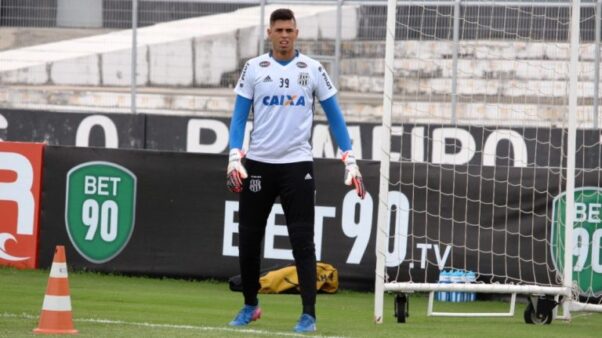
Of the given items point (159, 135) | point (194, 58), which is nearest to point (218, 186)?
point (159, 135)

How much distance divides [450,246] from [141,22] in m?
7.91

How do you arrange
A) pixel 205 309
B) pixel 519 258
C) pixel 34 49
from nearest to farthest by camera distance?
pixel 205 309 → pixel 519 258 → pixel 34 49

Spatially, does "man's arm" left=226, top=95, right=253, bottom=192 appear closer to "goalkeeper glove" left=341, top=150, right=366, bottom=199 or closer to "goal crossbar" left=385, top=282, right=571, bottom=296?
"goalkeeper glove" left=341, top=150, right=366, bottom=199

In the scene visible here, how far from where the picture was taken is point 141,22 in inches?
762

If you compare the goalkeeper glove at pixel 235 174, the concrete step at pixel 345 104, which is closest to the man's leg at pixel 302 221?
the goalkeeper glove at pixel 235 174

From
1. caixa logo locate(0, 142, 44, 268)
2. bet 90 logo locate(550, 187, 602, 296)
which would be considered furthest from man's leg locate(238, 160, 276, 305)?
caixa logo locate(0, 142, 44, 268)

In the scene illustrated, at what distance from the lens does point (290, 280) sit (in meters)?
12.7

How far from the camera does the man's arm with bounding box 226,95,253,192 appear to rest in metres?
8.84

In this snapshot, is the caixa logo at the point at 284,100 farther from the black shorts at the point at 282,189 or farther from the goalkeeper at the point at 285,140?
the black shorts at the point at 282,189

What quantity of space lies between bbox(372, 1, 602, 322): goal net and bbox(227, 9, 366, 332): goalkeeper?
113 cm

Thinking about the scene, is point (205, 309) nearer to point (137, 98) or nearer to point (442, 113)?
point (442, 113)

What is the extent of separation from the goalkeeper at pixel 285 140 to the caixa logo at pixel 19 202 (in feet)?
18.7

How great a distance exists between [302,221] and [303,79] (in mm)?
916

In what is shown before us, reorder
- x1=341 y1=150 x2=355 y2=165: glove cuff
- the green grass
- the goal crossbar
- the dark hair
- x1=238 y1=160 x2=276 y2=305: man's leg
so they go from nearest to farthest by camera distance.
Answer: the dark hair → the green grass → x1=238 y1=160 x2=276 y2=305: man's leg → x1=341 y1=150 x2=355 y2=165: glove cuff → the goal crossbar
